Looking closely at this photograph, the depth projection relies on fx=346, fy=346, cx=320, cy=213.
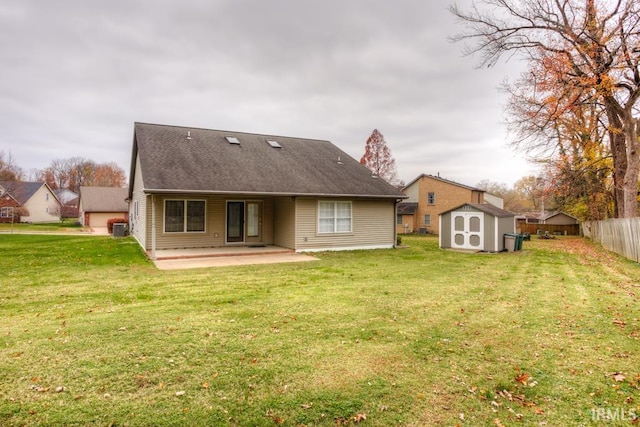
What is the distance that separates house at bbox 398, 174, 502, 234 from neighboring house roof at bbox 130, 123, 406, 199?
15.8 m

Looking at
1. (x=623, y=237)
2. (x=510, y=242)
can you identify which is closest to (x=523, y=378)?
(x=510, y=242)

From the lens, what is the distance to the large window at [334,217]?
14.5 meters

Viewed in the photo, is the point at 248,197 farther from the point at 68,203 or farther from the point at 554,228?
the point at 68,203

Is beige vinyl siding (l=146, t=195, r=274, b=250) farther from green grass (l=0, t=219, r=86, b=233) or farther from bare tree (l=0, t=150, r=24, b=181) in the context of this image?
bare tree (l=0, t=150, r=24, b=181)

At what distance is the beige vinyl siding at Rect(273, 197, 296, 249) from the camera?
14.0 m

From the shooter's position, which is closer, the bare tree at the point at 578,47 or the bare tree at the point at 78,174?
the bare tree at the point at 578,47

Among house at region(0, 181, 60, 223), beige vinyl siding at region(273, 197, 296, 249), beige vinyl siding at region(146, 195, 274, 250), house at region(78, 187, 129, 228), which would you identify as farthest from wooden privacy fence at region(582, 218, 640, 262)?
house at region(0, 181, 60, 223)

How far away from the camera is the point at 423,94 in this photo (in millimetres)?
18844

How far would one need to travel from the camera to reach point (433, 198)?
32.7 m

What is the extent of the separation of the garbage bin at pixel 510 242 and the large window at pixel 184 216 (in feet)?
44.5

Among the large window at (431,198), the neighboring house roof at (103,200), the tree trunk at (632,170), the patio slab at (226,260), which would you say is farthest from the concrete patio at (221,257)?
the neighboring house roof at (103,200)

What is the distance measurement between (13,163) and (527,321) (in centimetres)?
5557

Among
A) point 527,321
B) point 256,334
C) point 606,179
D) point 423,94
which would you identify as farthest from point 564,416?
point 606,179

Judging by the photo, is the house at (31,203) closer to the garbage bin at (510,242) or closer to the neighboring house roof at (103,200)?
the neighboring house roof at (103,200)
